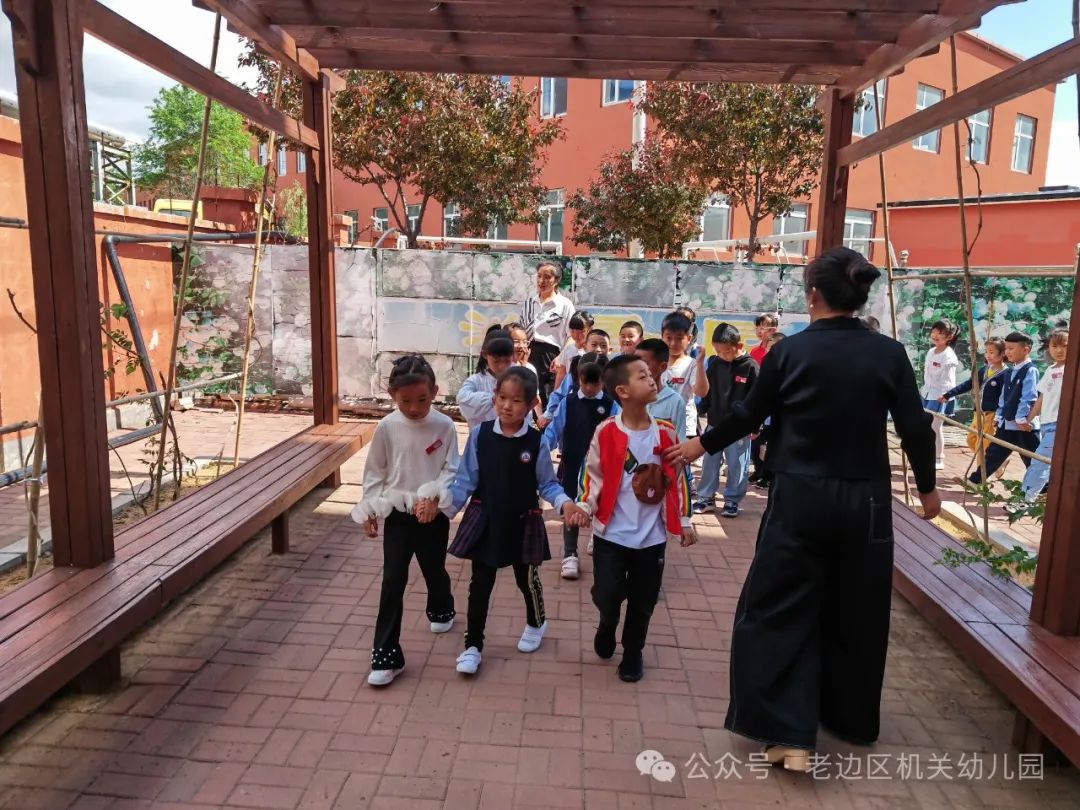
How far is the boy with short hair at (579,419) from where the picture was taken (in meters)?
4.19

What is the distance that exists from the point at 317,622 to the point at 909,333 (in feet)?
25.4

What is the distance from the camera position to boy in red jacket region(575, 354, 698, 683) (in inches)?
121

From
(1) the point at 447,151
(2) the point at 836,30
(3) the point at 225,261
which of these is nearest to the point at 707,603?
(2) the point at 836,30

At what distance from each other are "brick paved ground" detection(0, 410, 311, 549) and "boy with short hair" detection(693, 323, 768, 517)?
12.6 ft

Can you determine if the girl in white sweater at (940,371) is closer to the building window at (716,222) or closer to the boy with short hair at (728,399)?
the boy with short hair at (728,399)

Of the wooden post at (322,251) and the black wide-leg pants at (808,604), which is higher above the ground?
the wooden post at (322,251)

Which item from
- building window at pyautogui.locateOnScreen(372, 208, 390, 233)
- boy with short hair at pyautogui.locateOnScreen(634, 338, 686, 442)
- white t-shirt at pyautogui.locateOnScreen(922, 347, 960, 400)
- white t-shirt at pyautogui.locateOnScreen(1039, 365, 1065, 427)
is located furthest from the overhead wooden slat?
building window at pyautogui.locateOnScreen(372, 208, 390, 233)

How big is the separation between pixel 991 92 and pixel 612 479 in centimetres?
234

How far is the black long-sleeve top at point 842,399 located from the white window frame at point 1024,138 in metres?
23.4

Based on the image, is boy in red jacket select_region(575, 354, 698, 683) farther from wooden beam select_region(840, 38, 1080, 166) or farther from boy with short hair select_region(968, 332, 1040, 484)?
boy with short hair select_region(968, 332, 1040, 484)

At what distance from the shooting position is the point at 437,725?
9.46ft

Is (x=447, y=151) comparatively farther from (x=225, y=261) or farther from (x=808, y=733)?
(x=808, y=733)

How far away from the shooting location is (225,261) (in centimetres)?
914

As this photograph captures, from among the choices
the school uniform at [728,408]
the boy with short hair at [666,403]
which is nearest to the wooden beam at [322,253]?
the boy with short hair at [666,403]
